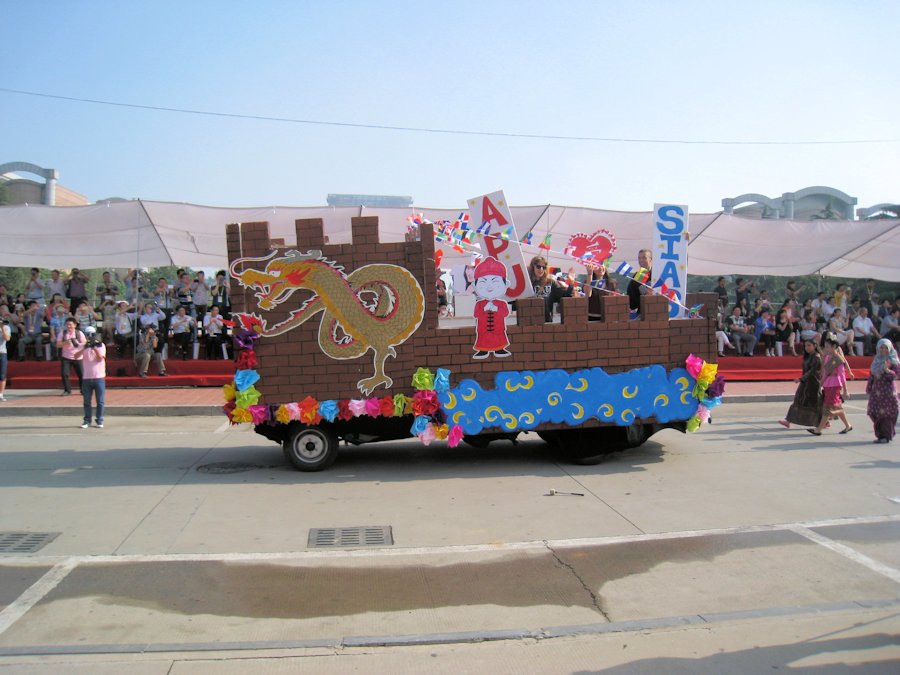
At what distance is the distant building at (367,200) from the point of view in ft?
68.2

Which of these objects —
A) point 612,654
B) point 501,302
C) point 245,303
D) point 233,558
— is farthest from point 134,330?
point 612,654

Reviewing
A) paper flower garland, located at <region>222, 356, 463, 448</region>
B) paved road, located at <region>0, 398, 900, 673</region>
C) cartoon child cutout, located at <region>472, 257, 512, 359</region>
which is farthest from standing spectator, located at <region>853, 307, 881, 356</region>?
paper flower garland, located at <region>222, 356, 463, 448</region>

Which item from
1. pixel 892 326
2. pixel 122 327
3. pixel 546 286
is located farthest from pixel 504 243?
pixel 892 326

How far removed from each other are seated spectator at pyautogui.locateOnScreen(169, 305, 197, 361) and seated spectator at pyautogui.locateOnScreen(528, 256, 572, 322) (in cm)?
985

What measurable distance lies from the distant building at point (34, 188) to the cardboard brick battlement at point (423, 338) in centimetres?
2350

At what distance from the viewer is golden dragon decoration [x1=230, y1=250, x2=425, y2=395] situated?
858 cm

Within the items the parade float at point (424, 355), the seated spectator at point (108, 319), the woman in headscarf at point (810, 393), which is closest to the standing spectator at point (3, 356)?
the seated spectator at point (108, 319)

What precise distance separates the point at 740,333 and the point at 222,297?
1251 cm

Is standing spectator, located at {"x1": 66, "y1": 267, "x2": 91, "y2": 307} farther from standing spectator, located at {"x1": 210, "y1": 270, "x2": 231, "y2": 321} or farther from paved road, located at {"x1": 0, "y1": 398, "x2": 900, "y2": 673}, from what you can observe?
paved road, located at {"x1": 0, "y1": 398, "x2": 900, "y2": 673}

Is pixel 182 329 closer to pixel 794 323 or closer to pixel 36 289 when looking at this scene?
pixel 36 289

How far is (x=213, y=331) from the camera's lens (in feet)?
56.6

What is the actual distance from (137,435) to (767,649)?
9769mm

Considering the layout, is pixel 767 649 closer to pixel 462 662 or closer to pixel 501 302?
pixel 462 662

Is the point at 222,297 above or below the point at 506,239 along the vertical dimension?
below
